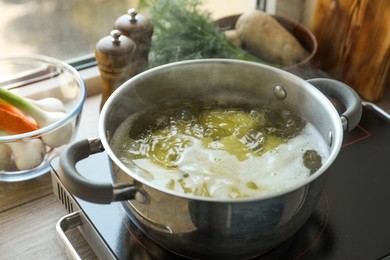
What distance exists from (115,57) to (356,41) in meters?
0.48

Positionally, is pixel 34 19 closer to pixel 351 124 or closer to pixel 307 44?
pixel 307 44

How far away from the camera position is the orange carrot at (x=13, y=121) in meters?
0.89

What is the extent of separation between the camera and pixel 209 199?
597 mm

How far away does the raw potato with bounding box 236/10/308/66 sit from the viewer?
1140 millimetres

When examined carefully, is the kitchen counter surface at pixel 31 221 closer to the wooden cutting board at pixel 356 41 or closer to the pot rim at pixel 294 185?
the pot rim at pixel 294 185

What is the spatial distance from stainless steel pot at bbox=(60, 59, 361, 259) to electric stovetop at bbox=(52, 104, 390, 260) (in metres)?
0.06

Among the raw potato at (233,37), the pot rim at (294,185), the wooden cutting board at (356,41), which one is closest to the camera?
the pot rim at (294,185)

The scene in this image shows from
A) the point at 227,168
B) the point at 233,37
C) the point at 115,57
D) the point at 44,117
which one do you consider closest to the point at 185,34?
the point at 233,37

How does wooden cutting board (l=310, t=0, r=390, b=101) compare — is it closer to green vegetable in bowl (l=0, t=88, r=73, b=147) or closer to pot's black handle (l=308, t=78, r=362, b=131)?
pot's black handle (l=308, t=78, r=362, b=131)

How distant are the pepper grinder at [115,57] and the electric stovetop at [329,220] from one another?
0.14 meters

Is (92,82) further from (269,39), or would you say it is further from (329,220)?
(329,220)

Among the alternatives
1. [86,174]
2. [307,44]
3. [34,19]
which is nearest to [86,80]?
[34,19]

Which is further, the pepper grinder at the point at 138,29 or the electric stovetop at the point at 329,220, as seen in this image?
the pepper grinder at the point at 138,29

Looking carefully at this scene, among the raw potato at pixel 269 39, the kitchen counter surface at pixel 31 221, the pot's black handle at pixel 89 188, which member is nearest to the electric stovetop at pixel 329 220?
the kitchen counter surface at pixel 31 221
